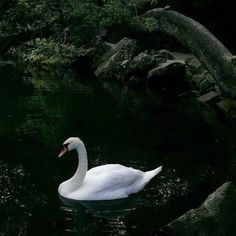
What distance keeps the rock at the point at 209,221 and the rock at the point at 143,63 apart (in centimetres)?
1573

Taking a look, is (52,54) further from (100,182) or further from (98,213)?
(98,213)

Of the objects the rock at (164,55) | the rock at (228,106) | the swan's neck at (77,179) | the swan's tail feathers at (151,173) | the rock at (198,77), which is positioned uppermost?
the swan's neck at (77,179)

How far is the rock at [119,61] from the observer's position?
25.8 metres

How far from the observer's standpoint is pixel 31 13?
3384 centimetres

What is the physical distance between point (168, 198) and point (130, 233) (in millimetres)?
1716

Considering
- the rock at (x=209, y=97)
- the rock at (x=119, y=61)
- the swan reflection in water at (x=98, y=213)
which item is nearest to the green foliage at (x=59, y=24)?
the rock at (x=119, y=61)

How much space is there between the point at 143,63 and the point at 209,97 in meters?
4.89

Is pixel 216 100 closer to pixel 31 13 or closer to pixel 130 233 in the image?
pixel 130 233

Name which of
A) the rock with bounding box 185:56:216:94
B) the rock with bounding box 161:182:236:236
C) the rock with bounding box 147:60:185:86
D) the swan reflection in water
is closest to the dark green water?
the swan reflection in water

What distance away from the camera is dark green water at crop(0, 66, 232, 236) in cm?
1003

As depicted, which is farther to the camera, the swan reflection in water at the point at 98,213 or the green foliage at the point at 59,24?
Result: the green foliage at the point at 59,24

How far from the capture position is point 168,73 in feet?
78.0

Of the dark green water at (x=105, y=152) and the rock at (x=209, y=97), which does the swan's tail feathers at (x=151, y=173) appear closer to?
the dark green water at (x=105, y=152)

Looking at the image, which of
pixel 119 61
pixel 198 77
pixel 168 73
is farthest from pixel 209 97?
pixel 119 61
